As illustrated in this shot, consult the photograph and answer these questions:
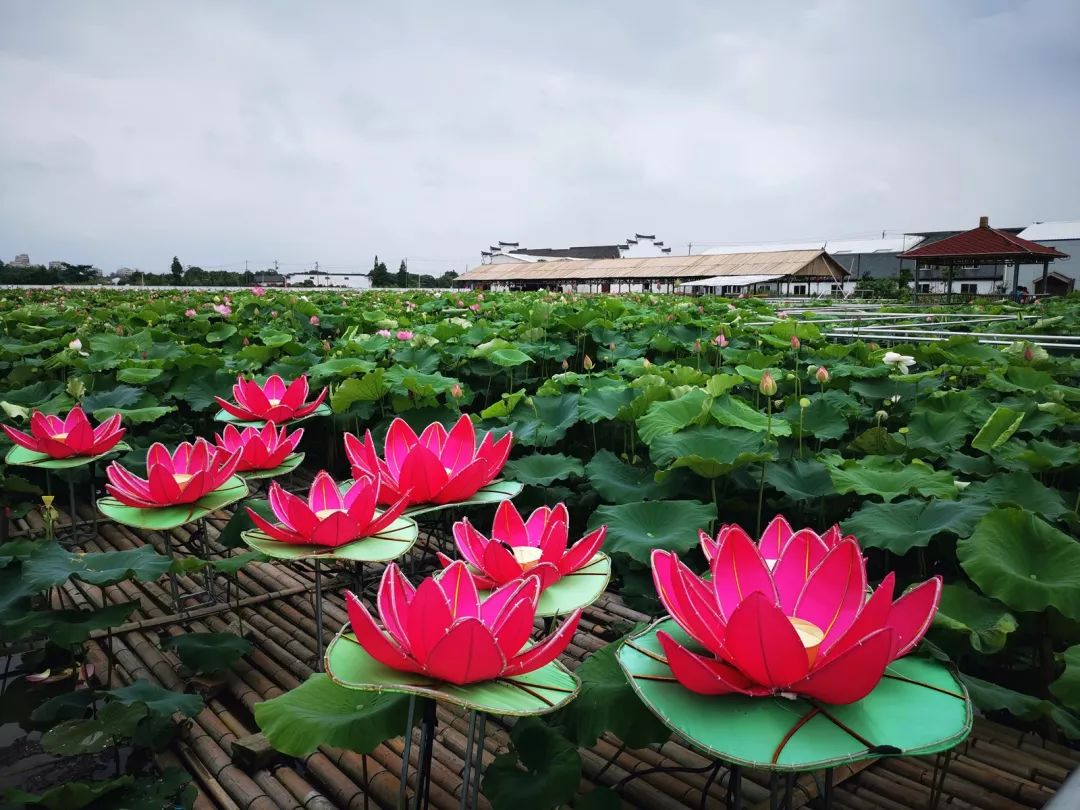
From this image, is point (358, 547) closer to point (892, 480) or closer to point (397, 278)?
point (892, 480)

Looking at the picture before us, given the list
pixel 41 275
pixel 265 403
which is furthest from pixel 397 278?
pixel 265 403

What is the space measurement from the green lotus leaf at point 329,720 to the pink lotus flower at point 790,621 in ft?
1.55

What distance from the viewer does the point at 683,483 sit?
2.51 meters

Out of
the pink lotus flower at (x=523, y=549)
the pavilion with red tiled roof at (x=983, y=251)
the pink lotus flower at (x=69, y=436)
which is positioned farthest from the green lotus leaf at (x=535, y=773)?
the pavilion with red tiled roof at (x=983, y=251)

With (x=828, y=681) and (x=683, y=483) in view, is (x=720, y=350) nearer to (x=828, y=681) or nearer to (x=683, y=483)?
(x=683, y=483)

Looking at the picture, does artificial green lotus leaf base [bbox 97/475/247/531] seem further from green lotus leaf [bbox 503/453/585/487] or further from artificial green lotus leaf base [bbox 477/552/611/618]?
green lotus leaf [bbox 503/453/585/487]

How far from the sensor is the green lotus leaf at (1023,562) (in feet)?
5.01

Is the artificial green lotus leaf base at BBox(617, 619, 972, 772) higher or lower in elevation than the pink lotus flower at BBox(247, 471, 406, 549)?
lower

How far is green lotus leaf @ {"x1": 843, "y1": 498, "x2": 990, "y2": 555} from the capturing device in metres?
1.79

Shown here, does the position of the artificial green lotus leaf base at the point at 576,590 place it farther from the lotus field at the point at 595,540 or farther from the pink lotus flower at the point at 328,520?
the pink lotus flower at the point at 328,520

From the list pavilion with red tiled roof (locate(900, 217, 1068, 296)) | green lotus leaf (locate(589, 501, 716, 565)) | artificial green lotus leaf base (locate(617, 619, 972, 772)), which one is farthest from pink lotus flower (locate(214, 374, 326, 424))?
pavilion with red tiled roof (locate(900, 217, 1068, 296))

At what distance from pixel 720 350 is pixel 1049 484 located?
7.69 ft

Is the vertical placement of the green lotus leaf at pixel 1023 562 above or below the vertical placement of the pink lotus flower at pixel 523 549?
below

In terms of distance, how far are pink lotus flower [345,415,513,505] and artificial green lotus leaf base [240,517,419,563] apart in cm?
10
